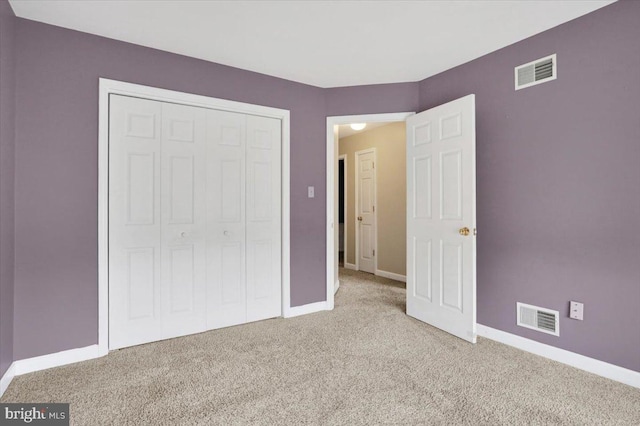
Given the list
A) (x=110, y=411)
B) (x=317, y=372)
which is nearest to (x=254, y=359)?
(x=317, y=372)

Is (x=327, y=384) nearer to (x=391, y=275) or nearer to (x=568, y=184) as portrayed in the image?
(x=568, y=184)

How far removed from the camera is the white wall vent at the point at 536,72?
7.94ft

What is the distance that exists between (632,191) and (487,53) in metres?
1.55

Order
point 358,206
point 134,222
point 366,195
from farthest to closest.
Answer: point 358,206
point 366,195
point 134,222

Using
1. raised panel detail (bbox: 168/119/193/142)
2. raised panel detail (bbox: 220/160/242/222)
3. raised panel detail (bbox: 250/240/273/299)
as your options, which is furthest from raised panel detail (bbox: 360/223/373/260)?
raised panel detail (bbox: 168/119/193/142)

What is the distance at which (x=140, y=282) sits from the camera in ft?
8.72

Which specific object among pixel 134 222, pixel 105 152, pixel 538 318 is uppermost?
pixel 105 152

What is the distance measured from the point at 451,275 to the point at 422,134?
136 centimetres

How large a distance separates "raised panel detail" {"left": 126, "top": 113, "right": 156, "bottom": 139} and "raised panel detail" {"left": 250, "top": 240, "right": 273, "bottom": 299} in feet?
4.34

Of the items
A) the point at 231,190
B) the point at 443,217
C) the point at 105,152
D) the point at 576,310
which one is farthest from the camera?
the point at 231,190

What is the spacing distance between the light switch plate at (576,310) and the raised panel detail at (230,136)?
3.00m

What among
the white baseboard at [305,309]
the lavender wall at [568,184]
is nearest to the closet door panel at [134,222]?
the white baseboard at [305,309]

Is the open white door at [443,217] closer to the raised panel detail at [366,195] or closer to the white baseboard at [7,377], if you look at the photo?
the raised panel detail at [366,195]

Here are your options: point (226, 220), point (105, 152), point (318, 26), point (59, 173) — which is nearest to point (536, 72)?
point (318, 26)
